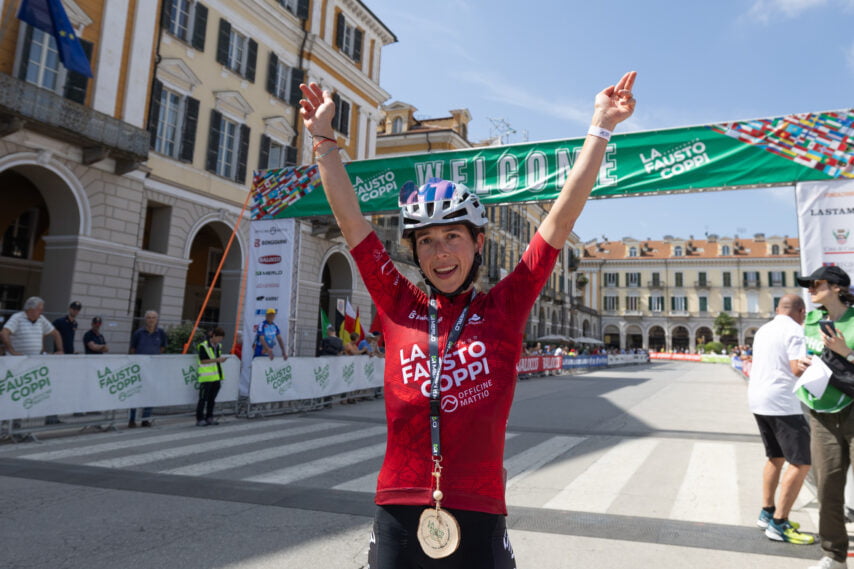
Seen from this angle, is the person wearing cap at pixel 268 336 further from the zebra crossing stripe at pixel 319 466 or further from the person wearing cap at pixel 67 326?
the zebra crossing stripe at pixel 319 466

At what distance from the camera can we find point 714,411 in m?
13.9

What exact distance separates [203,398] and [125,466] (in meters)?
3.66

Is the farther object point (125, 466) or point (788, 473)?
point (125, 466)

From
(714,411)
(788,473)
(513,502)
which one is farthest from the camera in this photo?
(714,411)

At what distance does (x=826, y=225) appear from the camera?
7539mm

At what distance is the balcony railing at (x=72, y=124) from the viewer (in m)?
13.5

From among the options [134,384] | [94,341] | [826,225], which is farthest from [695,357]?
[94,341]

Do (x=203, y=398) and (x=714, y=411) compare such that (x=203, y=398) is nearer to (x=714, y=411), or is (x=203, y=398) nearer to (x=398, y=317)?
(x=398, y=317)

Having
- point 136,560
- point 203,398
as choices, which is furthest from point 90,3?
point 136,560

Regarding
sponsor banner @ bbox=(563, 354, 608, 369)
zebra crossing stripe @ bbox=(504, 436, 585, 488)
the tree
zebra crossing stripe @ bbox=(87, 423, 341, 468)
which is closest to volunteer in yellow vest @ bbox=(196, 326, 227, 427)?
zebra crossing stripe @ bbox=(87, 423, 341, 468)

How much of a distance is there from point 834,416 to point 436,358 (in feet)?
11.7

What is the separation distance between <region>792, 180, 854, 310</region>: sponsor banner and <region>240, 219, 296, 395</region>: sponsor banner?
9081 millimetres

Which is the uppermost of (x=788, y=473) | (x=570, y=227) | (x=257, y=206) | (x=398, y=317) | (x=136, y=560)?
(x=257, y=206)

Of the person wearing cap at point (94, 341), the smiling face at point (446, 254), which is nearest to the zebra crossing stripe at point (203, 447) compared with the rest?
the person wearing cap at point (94, 341)
